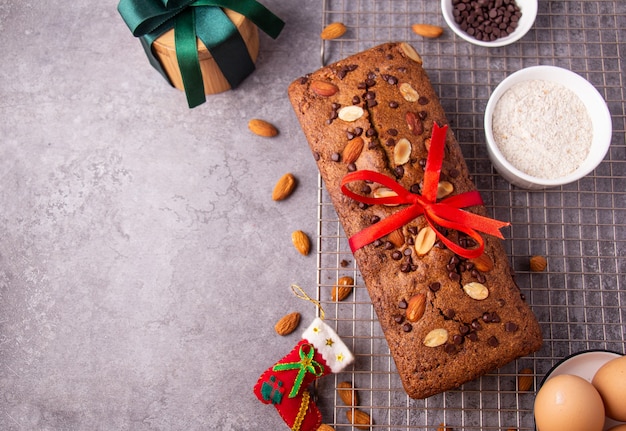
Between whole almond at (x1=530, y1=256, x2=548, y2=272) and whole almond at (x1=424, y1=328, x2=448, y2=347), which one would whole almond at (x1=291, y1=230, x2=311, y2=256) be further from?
whole almond at (x1=530, y1=256, x2=548, y2=272)

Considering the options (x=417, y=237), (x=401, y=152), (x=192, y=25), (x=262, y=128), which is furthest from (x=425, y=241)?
(x=192, y=25)

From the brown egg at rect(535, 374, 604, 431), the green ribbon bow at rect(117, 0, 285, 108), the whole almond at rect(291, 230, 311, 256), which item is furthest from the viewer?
the whole almond at rect(291, 230, 311, 256)

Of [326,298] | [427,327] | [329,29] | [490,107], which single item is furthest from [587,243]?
[329,29]

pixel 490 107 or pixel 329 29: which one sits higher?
pixel 329 29

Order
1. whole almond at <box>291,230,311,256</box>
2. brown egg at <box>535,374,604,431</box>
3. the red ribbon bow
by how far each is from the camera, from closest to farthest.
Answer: brown egg at <box>535,374,604,431</box> → the red ribbon bow → whole almond at <box>291,230,311,256</box>

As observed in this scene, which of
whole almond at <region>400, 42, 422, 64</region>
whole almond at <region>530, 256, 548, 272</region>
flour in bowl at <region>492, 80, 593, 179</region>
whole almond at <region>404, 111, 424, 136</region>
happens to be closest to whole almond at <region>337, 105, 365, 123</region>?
whole almond at <region>404, 111, 424, 136</region>

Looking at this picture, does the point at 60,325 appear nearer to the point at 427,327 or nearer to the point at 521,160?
the point at 427,327
